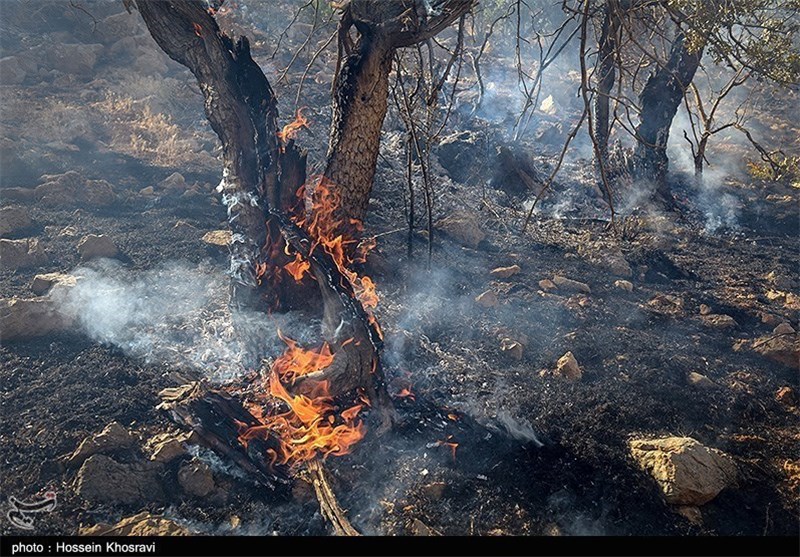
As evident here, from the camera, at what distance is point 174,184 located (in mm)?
7332

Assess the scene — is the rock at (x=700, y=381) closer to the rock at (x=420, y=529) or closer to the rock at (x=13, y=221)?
the rock at (x=420, y=529)

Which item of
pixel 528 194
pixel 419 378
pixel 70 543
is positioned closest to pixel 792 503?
pixel 419 378

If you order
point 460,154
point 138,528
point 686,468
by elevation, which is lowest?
point 138,528

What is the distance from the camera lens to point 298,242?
3.95 metres

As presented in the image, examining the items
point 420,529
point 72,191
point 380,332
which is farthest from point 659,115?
point 72,191

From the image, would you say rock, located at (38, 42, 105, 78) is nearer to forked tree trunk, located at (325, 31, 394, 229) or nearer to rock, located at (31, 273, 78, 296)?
rock, located at (31, 273, 78, 296)

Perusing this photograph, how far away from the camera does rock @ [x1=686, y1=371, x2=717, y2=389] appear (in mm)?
3852

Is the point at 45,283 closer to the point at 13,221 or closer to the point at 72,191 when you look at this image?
the point at 13,221

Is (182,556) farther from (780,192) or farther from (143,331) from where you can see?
(780,192)

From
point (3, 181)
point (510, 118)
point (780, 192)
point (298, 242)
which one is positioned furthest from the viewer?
point (510, 118)

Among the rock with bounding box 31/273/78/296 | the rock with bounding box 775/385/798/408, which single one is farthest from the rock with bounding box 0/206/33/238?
the rock with bounding box 775/385/798/408

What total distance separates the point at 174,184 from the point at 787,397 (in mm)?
7843

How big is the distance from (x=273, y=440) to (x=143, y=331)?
1.97m

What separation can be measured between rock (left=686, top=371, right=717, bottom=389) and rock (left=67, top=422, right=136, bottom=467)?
169 inches
